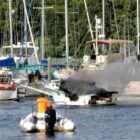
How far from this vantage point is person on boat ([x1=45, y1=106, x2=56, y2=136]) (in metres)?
45.5

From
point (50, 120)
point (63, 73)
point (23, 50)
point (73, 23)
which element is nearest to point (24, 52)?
point (23, 50)

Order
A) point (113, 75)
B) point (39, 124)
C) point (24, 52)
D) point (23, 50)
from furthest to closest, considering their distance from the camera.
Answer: point (24, 52) < point (23, 50) < point (113, 75) < point (39, 124)

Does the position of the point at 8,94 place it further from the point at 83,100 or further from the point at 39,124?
the point at 39,124

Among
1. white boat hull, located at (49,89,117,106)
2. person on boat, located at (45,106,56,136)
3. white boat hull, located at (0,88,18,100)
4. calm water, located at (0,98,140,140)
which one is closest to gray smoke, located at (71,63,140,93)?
white boat hull, located at (49,89,117,106)

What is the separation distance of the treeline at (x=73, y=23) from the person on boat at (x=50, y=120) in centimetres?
6054

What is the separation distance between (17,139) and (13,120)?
11410 mm

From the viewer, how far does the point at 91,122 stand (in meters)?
54.0

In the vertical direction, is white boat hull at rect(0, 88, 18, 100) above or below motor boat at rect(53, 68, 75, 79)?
below

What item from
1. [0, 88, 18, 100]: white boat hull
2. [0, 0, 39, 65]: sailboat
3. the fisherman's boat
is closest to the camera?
[0, 88, 18, 100]: white boat hull

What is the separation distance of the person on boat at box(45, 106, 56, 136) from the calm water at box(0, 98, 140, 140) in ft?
1.49

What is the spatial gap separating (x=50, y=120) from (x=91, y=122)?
8.44 meters

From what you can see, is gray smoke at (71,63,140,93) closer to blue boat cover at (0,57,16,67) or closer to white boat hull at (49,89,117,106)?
white boat hull at (49,89,117,106)

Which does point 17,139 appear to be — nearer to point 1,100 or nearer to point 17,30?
point 1,100

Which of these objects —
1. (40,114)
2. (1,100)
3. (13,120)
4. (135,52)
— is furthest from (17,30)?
(40,114)
